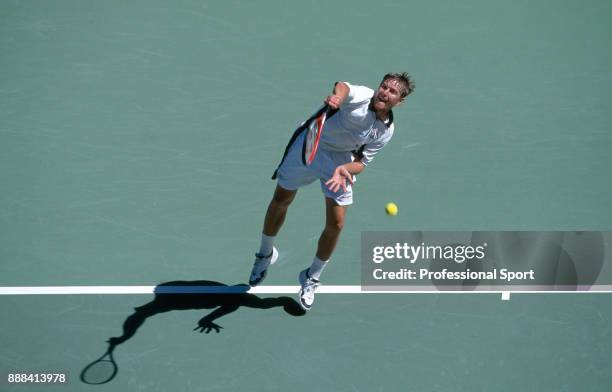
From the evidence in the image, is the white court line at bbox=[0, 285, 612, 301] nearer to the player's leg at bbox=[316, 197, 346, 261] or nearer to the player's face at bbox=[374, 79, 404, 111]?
the player's leg at bbox=[316, 197, 346, 261]

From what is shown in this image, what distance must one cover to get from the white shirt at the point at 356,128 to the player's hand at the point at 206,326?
75.3 inches

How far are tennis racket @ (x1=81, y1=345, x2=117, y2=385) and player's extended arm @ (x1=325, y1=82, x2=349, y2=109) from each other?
2.95 meters

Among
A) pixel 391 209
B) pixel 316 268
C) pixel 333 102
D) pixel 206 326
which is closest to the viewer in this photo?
pixel 333 102

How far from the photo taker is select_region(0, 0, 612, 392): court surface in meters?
6.54

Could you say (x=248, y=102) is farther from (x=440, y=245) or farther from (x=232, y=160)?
(x=440, y=245)

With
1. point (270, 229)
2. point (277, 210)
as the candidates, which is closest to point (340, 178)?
point (277, 210)

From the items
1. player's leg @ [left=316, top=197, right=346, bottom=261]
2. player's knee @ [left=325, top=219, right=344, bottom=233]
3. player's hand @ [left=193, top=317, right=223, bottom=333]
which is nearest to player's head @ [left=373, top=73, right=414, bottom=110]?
player's leg @ [left=316, top=197, right=346, bottom=261]

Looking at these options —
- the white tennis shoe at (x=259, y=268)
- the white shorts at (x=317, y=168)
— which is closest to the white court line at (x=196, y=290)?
the white tennis shoe at (x=259, y=268)

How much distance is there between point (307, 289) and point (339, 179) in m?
1.34

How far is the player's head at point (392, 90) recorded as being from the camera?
236 inches

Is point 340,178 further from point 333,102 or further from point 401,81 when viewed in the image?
point 401,81

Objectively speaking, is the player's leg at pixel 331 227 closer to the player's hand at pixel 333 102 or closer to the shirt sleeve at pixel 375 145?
the shirt sleeve at pixel 375 145

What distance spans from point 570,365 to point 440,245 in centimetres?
180

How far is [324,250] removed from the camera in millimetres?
6773
